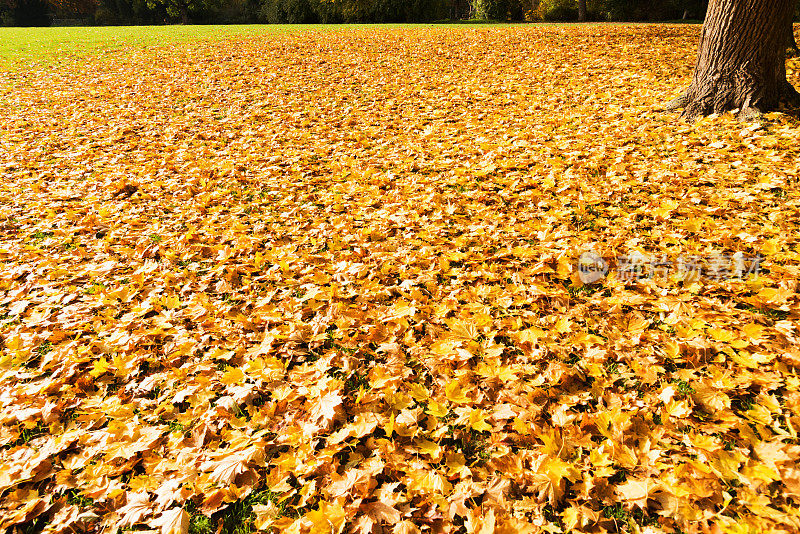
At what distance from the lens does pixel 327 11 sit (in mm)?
23594

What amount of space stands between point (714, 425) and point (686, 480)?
1.18 feet

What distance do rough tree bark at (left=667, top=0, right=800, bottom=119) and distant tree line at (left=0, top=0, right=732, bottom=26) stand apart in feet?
52.8

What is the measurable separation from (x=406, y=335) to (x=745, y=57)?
17.9 feet

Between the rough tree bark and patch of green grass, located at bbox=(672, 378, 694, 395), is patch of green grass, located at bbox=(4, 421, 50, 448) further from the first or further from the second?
the rough tree bark

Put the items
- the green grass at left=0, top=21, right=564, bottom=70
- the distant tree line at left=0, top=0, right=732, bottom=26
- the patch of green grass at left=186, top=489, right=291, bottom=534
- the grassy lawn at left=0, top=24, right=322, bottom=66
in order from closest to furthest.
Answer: the patch of green grass at left=186, top=489, right=291, bottom=534 → the green grass at left=0, top=21, right=564, bottom=70 → the grassy lawn at left=0, top=24, right=322, bottom=66 → the distant tree line at left=0, top=0, right=732, bottom=26

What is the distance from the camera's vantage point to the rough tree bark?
16.3 ft

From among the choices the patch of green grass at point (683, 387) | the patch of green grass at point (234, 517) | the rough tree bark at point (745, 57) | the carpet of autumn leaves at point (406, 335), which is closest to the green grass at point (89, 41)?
the carpet of autumn leaves at point (406, 335)

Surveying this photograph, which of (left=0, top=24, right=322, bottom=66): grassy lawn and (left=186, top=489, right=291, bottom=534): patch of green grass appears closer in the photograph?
(left=186, top=489, right=291, bottom=534): patch of green grass

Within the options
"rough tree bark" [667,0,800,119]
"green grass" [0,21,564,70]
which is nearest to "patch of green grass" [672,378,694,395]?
"rough tree bark" [667,0,800,119]

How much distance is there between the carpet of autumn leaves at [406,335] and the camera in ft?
6.11

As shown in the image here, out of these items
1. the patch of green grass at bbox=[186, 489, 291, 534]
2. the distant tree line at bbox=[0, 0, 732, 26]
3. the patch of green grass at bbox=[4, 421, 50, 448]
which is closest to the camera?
the patch of green grass at bbox=[186, 489, 291, 534]

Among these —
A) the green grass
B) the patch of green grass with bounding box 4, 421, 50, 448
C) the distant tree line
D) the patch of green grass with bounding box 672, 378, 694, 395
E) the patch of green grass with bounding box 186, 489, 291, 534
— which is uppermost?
the distant tree line

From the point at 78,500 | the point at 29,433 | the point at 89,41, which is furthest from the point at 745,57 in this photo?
the point at 89,41

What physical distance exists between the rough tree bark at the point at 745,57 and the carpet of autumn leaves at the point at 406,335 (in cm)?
38
